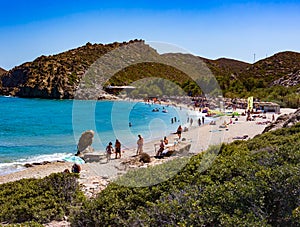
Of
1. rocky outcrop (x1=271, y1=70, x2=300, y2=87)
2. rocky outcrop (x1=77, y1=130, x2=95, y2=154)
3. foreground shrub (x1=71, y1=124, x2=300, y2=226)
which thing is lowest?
rocky outcrop (x1=77, y1=130, x2=95, y2=154)

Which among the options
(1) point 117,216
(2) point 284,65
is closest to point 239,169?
(1) point 117,216

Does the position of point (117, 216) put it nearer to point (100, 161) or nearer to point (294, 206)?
point (294, 206)

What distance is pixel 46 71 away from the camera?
100812mm

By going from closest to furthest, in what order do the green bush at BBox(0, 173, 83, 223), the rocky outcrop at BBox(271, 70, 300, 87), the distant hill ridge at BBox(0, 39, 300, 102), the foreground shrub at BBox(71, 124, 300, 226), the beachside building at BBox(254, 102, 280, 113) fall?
the foreground shrub at BBox(71, 124, 300, 226) → the green bush at BBox(0, 173, 83, 223) → the beachside building at BBox(254, 102, 280, 113) → the rocky outcrop at BBox(271, 70, 300, 87) → the distant hill ridge at BBox(0, 39, 300, 102)

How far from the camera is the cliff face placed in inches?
3706

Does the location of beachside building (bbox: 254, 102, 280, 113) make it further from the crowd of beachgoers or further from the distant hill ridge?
the distant hill ridge

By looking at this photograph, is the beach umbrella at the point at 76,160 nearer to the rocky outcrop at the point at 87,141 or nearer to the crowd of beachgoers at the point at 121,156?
the crowd of beachgoers at the point at 121,156

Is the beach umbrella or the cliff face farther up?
the cliff face

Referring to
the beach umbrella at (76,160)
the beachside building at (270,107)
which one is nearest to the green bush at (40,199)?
the beach umbrella at (76,160)

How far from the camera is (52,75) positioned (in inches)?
3829

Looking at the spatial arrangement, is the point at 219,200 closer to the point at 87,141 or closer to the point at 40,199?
the point at 40,199

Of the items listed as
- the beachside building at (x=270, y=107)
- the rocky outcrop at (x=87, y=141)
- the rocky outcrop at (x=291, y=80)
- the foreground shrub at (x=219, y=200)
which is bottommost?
the rocky outcrop at (x=87, y=141)

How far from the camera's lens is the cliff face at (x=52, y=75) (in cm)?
9412

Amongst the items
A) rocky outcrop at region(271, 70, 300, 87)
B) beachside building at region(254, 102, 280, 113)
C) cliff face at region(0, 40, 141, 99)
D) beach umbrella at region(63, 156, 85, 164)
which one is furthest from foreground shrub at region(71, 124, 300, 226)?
cliff face at region(0, 40, 141, 99)
